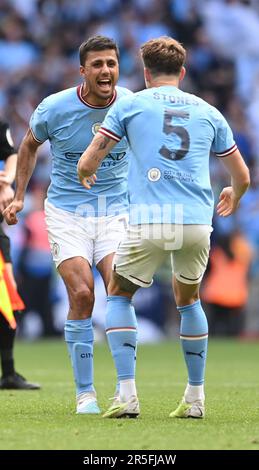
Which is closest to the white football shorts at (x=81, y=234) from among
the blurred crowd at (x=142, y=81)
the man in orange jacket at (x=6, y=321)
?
the man in orange jacket at (x=6, y=321)

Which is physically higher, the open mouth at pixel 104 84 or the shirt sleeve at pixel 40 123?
the open mouth at pixel 104 84

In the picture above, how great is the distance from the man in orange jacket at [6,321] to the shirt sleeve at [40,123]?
69.8 inches

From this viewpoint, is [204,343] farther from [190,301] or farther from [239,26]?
[239,26]

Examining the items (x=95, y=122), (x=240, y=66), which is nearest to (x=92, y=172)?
(x=95, y=122)

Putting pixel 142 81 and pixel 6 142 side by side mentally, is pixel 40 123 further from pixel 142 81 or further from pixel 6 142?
pixel 142 81

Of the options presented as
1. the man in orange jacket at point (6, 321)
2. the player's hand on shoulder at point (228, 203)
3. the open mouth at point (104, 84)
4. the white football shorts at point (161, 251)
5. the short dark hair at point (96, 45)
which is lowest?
the man in orange jacket at point (6, 321)

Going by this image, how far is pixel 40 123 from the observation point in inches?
286

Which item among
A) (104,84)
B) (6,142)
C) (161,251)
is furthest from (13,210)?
(6,142)

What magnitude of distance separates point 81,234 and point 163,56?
1.47 metres

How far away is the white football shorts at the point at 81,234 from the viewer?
723 centimetres

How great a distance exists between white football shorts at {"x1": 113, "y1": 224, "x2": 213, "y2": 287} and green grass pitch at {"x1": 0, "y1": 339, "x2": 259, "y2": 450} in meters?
0.83

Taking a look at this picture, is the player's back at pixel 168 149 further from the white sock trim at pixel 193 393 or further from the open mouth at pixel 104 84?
the white sock trim at pixel 193 393

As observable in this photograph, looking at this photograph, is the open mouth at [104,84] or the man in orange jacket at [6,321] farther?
the man in orange jacket at [6,321]

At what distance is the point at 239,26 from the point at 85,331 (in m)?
13.0
